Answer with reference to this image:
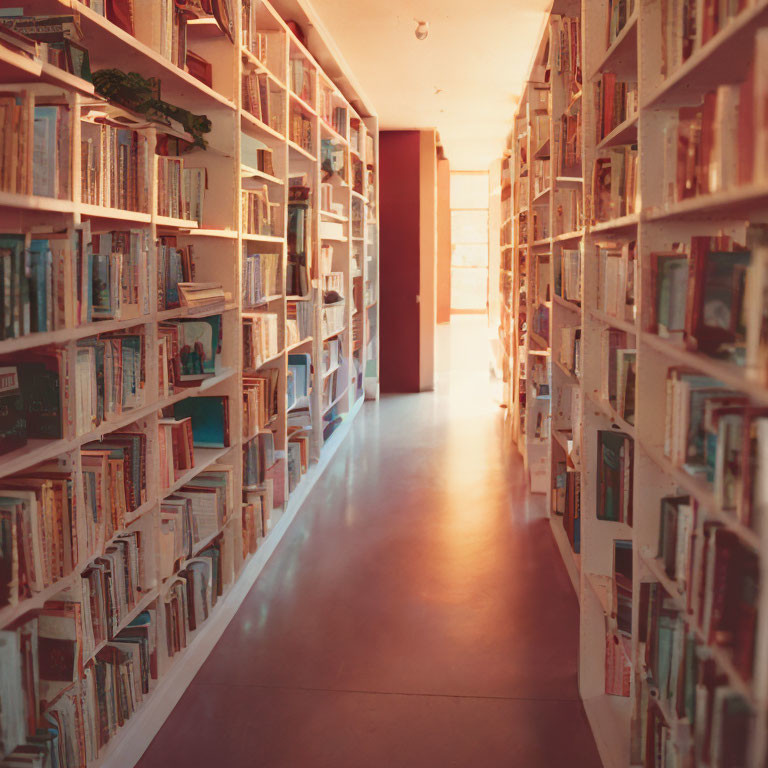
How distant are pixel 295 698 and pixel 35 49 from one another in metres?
2.07

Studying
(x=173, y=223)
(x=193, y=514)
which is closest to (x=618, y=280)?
(x=173, y=223)

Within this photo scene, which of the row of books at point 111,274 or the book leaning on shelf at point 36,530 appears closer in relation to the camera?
the book leaning on shelf at point 36,530

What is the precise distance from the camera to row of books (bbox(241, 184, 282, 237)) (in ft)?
12.6

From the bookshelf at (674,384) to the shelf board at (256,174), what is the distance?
1.45 m

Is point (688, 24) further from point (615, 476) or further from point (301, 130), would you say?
point (301, 130)

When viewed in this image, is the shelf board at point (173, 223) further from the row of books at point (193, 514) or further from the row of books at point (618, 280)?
the row of books at point (618, 280)

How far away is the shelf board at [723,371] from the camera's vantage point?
3.82ft

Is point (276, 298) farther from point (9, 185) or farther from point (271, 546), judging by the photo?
point (9, 185)

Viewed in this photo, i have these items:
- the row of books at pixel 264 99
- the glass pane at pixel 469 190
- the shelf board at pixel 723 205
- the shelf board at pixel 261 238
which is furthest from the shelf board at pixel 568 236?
the glass pane at pixel 469 190

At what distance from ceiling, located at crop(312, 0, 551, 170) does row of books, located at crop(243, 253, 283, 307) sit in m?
1.76

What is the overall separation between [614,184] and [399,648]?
72.0 inches

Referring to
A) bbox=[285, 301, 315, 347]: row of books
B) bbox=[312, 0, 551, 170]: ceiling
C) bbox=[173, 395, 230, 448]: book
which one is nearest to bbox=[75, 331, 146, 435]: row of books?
bbox=[173, 395, 230, 448]: book

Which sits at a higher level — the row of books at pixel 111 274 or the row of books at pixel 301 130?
the row of books at pixel 301 130

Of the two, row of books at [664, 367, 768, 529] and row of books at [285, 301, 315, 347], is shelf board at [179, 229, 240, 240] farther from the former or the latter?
row of books at [664, 367, 768, 529]
